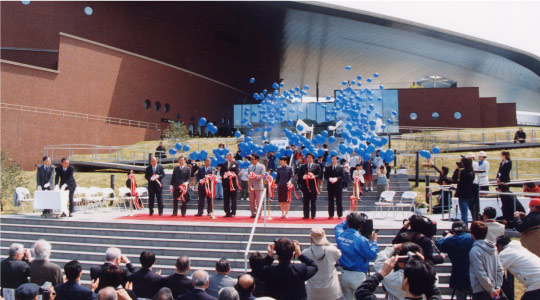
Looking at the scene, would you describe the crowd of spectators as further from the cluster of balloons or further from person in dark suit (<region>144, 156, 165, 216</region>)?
the cluster of balloons

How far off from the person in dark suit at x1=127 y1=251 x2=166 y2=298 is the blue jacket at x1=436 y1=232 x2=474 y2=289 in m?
3.49

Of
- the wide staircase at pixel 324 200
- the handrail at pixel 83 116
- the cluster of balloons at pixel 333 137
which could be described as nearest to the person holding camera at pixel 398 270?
the cluster of balloons at pixel 333 137

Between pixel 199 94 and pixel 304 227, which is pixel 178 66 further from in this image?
pixel 304 227

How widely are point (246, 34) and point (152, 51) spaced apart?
11.1 m

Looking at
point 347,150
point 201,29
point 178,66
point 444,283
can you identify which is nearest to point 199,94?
point 178,66

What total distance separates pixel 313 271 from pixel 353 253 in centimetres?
61

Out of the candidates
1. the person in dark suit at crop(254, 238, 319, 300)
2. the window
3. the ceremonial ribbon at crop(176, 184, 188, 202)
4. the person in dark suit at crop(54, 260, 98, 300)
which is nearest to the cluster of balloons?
the ceremonial ribbon at crop(176, 184, 188, 202)

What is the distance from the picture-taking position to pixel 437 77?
49.3m

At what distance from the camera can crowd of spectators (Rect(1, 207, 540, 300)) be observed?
4566 mm

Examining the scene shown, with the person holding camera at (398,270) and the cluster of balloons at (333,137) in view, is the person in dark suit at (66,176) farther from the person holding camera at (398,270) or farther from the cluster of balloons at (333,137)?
the person holding camera at (398,270)

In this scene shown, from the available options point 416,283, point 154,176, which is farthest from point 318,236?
point 154,176

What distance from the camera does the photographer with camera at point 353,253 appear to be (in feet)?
17.0

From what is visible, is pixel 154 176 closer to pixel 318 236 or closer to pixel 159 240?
pixel 159 240

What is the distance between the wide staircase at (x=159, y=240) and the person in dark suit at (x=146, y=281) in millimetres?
3152
